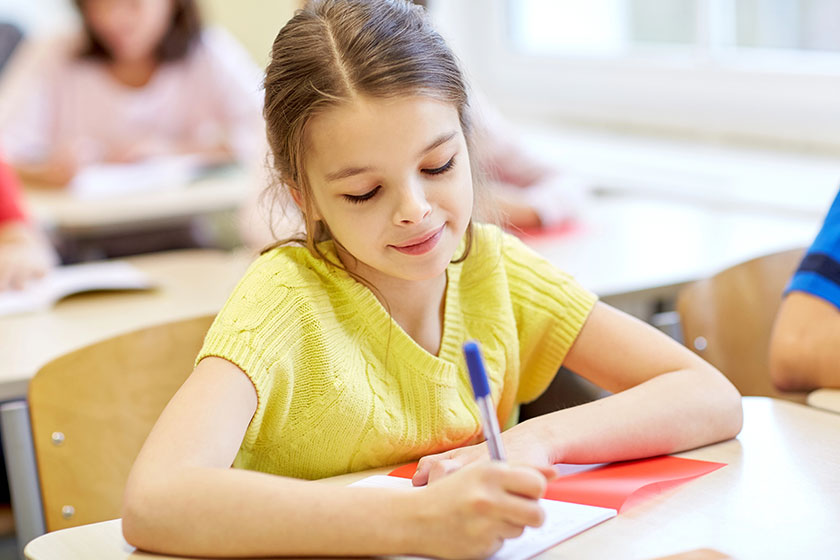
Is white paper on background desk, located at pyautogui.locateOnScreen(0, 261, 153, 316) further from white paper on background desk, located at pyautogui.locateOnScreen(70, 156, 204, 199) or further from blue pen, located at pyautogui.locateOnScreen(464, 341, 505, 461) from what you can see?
blue pen, located at pyautogui.locateOnScreen(464, 341, 505, 461)

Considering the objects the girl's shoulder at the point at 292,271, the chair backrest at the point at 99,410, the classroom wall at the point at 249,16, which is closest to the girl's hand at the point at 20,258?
the chair backrest at the point at 99,410

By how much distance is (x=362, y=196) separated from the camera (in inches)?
41.6

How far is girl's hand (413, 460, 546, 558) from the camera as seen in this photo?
0.81m

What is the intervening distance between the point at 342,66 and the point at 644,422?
455 millimetres

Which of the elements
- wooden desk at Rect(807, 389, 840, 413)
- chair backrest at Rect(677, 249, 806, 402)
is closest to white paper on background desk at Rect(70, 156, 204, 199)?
chair backrest at Rect(677, 249, 806, 402)

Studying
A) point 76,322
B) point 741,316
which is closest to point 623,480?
point 741,316

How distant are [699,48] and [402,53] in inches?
73.1

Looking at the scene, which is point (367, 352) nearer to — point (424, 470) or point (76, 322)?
point (424, 470)

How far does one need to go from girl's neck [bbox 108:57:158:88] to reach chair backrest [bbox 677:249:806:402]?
207 cm

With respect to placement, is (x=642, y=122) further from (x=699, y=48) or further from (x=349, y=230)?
(x=349, y=230)

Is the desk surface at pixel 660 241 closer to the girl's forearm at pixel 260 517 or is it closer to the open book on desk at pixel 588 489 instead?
the open book on desk at pixel 588 489

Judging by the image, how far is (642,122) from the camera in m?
2.98

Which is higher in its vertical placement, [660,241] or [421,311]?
[421,311]

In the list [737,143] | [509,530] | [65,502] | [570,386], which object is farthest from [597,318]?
[737,143]
